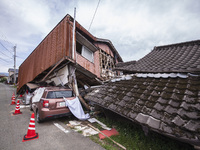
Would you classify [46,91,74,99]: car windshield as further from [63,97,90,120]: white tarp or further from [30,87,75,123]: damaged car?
[63,97,90,120]: white tarp

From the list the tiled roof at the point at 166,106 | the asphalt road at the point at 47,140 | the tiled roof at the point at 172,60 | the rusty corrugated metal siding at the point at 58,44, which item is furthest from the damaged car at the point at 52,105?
the tiled roof at the point at 172,60

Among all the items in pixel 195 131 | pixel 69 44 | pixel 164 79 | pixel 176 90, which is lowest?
pixel 195 131

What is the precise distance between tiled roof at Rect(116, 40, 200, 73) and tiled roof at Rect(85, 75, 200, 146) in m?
0.47

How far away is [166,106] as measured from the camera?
97.1 inches

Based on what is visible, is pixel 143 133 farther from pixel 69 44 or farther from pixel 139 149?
pixel 69 44

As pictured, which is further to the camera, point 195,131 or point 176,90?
point 176,90

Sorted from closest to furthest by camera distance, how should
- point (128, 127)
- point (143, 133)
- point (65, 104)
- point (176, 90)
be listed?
1. point (176, 90)
2. point (143, 133)
3. point (128, 127)
4. point (65, 104)

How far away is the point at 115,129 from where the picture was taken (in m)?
4.24

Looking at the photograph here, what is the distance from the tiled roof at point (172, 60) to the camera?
3.58 meters

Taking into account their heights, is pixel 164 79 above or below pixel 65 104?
above

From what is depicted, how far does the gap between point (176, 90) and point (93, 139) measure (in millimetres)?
3082

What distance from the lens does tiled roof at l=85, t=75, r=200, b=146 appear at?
75.9 inches

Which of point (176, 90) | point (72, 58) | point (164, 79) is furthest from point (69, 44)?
point (176, 90)

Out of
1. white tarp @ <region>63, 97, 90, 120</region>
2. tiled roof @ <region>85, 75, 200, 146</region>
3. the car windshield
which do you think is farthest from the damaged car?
tiled roof @ <region>85, 75, 200, 146</region>
